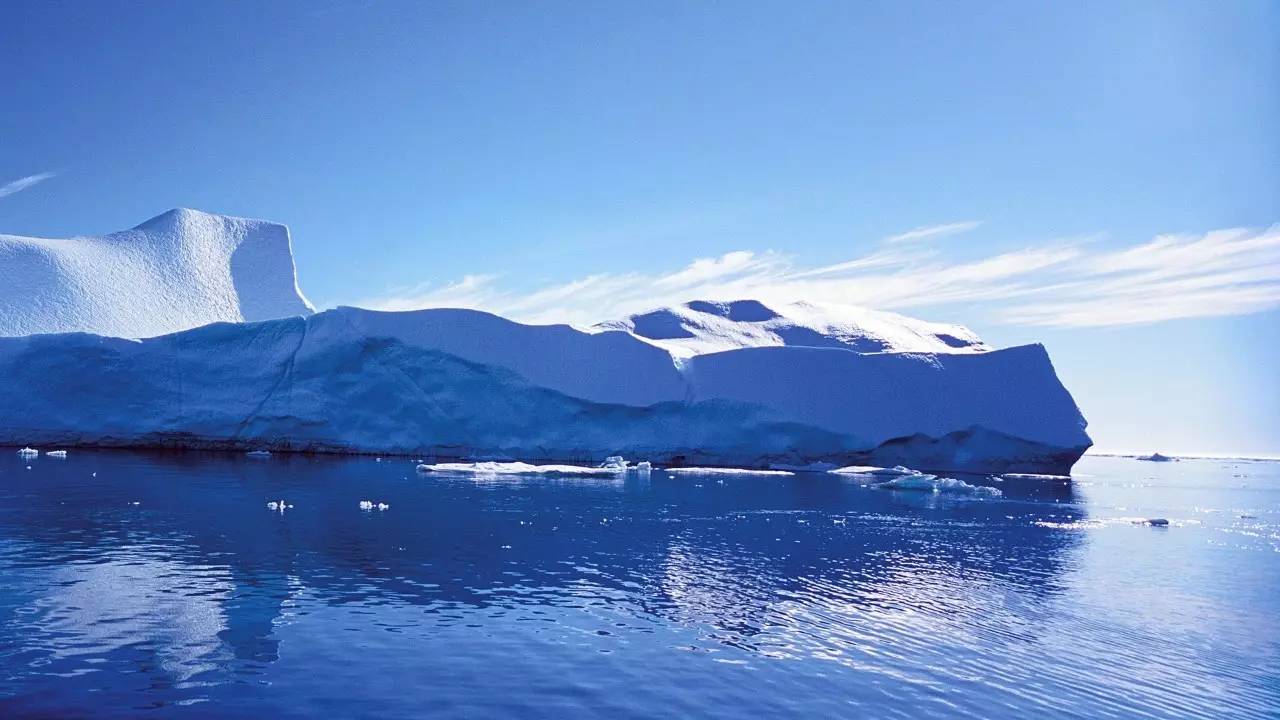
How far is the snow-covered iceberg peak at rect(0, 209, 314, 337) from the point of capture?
3950 centimetres

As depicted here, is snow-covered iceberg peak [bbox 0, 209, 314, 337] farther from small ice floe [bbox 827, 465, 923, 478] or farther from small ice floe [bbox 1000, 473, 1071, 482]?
small ice floe [bbox 1000, 473, 1071, 482]

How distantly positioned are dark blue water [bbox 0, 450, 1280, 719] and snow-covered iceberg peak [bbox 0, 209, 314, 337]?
2431 centimetres

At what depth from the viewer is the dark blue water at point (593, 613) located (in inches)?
271

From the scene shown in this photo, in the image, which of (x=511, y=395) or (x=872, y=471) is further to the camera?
(x=872, y=471)

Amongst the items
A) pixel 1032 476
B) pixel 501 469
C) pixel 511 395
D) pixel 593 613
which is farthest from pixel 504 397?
pixel 1032 476

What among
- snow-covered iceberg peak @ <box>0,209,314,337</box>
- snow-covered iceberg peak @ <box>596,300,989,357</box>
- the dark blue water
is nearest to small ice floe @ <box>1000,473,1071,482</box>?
snow-covered iceberg peak @ <box>596,300,989,357</box>

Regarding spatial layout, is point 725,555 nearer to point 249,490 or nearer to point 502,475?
point 249,490

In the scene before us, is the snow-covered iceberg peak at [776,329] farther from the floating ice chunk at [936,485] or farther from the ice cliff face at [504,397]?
the floating ice chunk at [936,485]

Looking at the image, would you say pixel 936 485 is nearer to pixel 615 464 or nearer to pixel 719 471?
pixel 719 471

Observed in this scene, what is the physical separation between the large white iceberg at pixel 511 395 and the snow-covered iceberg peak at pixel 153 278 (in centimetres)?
54

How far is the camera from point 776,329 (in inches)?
1886

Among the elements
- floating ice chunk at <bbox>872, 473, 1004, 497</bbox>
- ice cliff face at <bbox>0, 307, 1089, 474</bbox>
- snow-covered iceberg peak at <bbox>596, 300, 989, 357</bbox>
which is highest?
snow-covered iceberg peak at <bbox>596, 300, 989, 357</bbox>

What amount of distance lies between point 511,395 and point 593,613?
27.8 meters

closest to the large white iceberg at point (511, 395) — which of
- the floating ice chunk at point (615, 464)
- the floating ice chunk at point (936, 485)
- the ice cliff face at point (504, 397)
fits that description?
the ice cliff face at point (504, 397)
